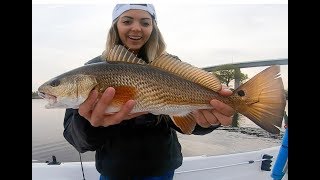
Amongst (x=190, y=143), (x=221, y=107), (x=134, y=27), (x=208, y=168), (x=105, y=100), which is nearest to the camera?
(x=105, y=100)

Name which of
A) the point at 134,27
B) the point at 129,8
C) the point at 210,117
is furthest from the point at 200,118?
the point at 129,8

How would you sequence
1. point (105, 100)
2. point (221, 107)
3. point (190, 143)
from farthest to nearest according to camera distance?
1. point (190, 143)
2. point (221, 107)
3. point (105, 100)

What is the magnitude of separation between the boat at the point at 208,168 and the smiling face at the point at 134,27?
1459 millimetres

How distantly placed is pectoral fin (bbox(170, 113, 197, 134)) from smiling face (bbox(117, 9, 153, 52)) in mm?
529

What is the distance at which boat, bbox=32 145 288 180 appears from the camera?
285 centimetres

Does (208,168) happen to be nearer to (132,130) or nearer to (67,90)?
(132,130)

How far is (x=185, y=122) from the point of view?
5.08 feet

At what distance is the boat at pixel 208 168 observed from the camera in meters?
2.85

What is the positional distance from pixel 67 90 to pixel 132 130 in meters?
0.43

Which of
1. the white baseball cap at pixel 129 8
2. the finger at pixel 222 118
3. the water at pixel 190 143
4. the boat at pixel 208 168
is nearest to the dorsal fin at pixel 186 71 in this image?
the finger at pixel 222 118

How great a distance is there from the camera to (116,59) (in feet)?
4.94

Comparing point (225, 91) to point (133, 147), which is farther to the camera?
point (133, 147)
